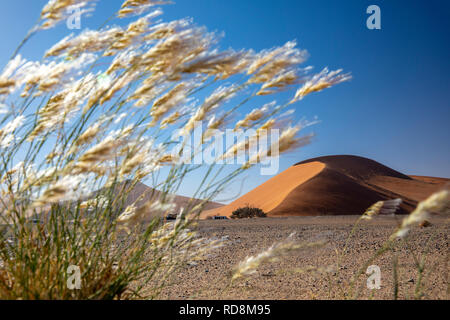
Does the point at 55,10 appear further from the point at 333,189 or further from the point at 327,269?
the point at 333,189

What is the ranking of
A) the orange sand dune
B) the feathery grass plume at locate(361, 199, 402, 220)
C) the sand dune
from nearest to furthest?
the feathery grass plume at locate(361, 199, 402, 220)
the sand dune
the orange sand dune

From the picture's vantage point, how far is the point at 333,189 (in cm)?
2408

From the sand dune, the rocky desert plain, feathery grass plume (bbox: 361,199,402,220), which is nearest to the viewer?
feathery grass plume (bbox: 361,199,402,220)

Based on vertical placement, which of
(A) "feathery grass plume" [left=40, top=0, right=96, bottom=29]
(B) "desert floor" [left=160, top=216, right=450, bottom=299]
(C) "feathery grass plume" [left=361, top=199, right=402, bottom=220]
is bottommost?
(B) "desert floor" [left=160, top=216, right=450, bottom=299]

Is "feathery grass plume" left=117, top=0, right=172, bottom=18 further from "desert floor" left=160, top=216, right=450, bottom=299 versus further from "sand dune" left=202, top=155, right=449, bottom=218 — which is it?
"sand dune" left=202, top=155, right=449, bottom=218

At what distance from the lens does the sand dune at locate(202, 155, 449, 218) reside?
2162 cm

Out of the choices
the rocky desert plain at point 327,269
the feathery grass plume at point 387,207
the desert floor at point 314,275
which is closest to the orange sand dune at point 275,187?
the rocky desert plain at point 327,269

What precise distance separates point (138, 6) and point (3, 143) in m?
1.01

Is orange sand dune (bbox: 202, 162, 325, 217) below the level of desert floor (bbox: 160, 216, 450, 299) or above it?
above

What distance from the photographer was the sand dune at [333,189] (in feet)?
70.9

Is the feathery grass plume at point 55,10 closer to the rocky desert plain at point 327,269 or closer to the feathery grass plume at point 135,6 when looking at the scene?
the feathery grass plume at point 135,6

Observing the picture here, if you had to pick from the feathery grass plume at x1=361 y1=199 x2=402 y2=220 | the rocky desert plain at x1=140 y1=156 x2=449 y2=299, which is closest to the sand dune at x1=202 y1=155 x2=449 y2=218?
the rocky desert plain at x1=140 y1=156 x2=449 y2=299

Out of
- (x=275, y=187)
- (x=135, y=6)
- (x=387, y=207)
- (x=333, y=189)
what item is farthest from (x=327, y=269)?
(x=275, y=187)
